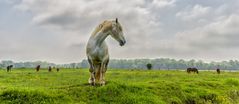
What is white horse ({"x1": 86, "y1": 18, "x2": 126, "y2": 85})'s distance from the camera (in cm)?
1522

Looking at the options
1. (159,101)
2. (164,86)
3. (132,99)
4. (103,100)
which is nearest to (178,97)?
(164,86)

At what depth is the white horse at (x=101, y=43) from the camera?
15.2 m

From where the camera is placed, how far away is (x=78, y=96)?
50.0 ft

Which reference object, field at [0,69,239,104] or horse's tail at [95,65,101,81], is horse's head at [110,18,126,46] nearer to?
horse's tail at [95,65,101,81]

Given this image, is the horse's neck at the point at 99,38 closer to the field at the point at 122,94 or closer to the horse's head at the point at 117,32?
the horse's head at the point at 117,32

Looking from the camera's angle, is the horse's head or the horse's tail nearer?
the horse's head

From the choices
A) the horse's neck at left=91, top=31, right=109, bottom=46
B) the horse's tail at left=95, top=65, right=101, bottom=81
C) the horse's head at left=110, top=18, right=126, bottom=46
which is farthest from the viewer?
the horse's tail at left=95, top=65, right=101, bottom=81

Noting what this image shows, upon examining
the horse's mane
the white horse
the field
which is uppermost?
the horse's mane

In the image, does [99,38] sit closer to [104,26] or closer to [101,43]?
[101,43]

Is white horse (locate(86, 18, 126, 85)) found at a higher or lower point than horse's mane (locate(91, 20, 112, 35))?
lower

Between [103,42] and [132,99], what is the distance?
2.71m

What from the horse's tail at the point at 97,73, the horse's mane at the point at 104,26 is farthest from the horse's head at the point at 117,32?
the horse's tail at the point at 97,73

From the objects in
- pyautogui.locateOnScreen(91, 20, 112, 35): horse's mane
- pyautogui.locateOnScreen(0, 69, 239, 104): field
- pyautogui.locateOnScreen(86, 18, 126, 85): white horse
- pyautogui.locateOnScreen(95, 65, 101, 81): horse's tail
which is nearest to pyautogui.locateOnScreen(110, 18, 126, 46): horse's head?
pyautogui.locateOnScreen(86, 18, 126, 85): white horse

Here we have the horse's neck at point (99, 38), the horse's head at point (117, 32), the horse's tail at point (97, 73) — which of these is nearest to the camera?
the horse's head at point (117, 32)
